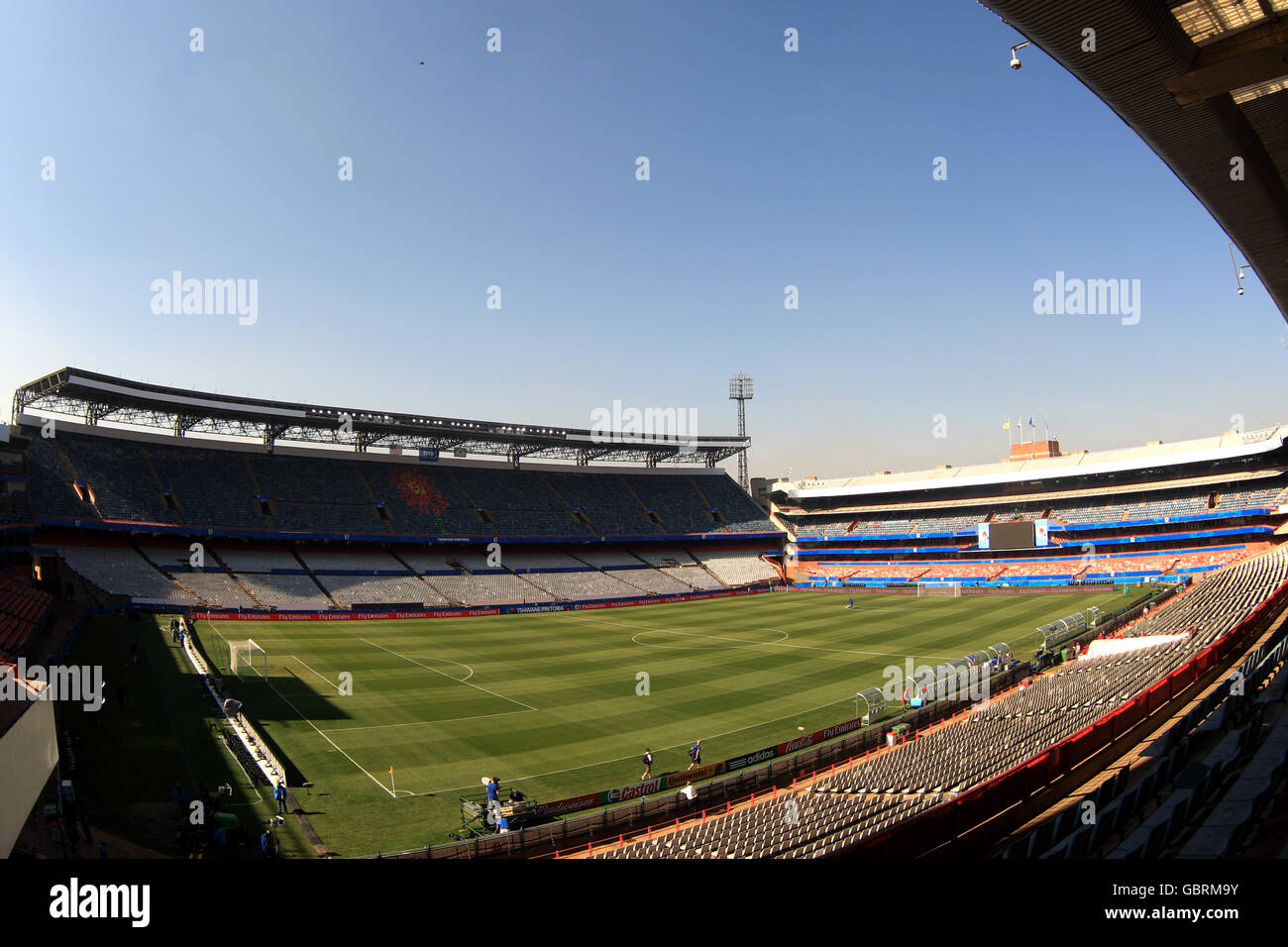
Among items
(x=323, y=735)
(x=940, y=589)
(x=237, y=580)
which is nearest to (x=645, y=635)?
(x=323, y=735)

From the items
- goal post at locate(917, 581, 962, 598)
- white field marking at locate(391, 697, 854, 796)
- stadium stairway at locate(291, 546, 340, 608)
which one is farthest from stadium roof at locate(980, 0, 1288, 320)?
goal post at locate(917, 581, 962, 598)

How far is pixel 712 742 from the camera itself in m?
25.1

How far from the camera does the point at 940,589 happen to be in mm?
69188

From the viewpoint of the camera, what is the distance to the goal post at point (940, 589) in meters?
65.1

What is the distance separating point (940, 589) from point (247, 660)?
60.4 m

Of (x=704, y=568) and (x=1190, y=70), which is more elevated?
(x=1190, y=70)

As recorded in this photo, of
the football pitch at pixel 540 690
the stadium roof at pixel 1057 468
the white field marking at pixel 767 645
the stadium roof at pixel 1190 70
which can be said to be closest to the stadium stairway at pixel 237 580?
the football pitch at pixel 540 690

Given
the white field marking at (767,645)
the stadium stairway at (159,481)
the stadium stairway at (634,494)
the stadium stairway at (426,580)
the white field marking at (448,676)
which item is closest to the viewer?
the white field marking at (448,676)

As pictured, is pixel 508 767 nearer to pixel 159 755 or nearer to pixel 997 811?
pixel 159 755

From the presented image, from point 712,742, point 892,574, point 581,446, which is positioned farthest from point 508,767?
point 892,574

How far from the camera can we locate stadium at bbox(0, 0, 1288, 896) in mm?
11789

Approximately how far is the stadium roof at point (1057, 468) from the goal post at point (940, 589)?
16.8 meters

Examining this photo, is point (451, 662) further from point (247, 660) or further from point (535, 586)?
point (535, 586)

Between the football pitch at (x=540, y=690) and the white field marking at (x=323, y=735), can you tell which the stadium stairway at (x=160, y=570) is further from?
the white field marking at (x=323, y=735)
